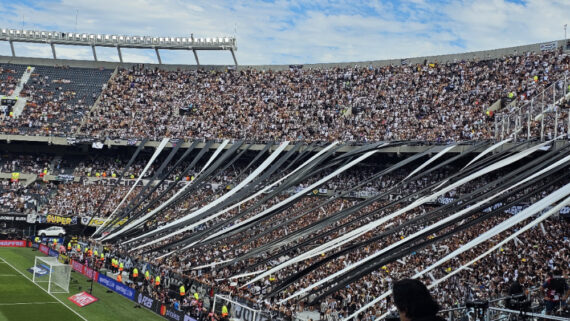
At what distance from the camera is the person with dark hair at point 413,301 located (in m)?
4.34

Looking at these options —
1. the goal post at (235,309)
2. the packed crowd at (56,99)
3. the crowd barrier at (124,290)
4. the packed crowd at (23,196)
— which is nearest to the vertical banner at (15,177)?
the packed crowd at (23,196)

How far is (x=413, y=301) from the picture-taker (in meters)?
4.38

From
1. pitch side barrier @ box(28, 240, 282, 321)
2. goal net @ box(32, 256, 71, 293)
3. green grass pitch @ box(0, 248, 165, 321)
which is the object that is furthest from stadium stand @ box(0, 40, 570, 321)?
goal net @ box(32, 256, 71, 293)

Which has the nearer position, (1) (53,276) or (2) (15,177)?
(1) (53,276)

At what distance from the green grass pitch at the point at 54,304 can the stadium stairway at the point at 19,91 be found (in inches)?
1012

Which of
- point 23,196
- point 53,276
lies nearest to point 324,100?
point 23,196

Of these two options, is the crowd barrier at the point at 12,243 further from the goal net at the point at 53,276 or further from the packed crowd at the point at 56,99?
the goal net at the point at 53,276

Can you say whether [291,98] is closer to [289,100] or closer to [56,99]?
[289,100]

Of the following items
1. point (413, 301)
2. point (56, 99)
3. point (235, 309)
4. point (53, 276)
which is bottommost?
point (53, 276)

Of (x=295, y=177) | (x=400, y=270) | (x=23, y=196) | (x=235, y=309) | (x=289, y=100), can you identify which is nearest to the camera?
(x=235, y=309)

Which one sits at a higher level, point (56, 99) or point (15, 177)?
point (56, 99)

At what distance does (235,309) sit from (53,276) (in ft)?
40.2

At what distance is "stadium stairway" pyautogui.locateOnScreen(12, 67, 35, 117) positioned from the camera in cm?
5631

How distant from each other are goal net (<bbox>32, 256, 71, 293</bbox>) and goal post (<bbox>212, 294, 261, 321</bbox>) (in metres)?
9.27
